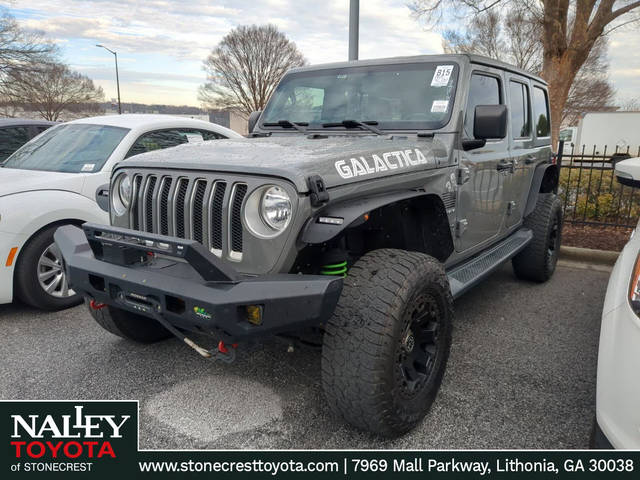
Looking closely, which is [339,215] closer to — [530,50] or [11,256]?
[11,256]

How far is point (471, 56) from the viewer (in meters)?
3.58

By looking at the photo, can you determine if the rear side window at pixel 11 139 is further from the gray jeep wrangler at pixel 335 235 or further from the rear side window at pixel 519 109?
the rear side window at pixel 519 109

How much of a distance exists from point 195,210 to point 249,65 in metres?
35.2

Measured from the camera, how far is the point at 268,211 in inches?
88.6

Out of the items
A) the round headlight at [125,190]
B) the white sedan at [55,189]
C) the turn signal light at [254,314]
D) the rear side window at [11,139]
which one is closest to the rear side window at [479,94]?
the turn signal light at [254,314]

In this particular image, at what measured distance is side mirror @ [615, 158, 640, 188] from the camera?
2.54 meters

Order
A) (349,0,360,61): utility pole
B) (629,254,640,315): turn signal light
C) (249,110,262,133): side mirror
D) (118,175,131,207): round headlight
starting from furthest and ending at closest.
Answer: (349,0,360,61): utility pole < (249,110,262,133): side mirror < (118,175,131,207): round headlight < (629,254,640,315): turn signal light

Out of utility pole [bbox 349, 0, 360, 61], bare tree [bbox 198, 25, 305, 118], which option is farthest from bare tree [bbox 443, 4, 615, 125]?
bare tree [bbox 198, 25, 305, 118]

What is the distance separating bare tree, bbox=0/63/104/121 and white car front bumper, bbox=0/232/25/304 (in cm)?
2545

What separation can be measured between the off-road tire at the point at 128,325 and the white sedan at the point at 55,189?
27.3 inches

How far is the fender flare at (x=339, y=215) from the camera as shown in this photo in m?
2.16

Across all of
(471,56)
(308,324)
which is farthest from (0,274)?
(471,56)

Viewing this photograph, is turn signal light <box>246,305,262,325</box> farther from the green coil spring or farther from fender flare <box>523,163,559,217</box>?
fender flare <box>523,163,559,217</box>

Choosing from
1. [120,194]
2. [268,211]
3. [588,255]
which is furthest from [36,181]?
[588,255]
